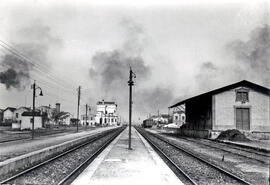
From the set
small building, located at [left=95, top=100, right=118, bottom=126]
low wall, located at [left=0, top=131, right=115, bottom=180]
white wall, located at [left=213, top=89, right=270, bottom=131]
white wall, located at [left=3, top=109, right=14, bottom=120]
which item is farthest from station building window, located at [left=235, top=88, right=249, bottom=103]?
small building, located at [left=95, top=100, right=118, bottom=126]

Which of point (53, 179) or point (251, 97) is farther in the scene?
point (251, 97)

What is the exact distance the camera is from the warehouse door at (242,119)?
29.1 m

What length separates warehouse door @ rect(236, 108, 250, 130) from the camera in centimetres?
2906

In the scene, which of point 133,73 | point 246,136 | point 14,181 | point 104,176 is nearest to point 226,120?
point 246,136

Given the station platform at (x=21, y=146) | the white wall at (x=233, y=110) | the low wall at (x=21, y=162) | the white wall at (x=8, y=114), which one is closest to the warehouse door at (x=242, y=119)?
the white wall at (x=233, y=110)

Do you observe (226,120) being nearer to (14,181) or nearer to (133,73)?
(133,73)

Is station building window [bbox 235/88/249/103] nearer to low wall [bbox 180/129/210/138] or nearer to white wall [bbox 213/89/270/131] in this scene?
white wall [bbox 213/89/270/131]

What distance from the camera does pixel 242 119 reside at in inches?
1150

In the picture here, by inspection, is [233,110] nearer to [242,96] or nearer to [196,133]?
[242,96]

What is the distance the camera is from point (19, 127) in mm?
52625

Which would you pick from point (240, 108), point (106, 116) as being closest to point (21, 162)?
point (240, 108)

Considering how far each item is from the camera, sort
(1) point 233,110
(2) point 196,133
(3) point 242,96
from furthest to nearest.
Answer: (2) point 196,133
(3) point 242,96
(1) point 233,110

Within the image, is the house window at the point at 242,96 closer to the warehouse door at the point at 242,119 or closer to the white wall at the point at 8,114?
the warehouse door at the point at 242,119

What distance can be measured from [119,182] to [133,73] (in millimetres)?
10737
